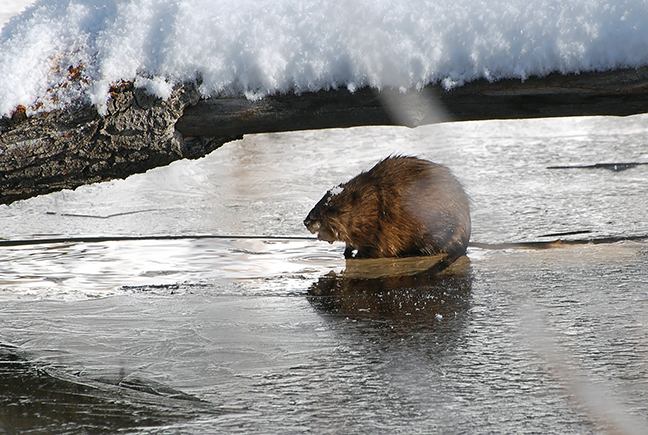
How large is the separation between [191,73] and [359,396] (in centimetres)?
238

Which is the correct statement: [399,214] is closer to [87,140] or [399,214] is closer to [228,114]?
[228,114]

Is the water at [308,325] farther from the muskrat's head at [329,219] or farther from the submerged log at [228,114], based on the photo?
the submerged log at [228,114]

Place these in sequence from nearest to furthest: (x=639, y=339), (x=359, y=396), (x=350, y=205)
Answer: (x=359, y=396), (x=639, y=339), (x=350, y=205)

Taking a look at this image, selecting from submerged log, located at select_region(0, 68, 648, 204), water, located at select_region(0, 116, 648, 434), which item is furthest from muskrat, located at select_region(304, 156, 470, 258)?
submerged log, located at select_region(0, 68, 648, 204)

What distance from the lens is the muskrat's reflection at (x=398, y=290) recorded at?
12.5 feet

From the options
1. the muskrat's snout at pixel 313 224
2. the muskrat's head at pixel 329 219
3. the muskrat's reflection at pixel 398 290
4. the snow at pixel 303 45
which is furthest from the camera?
the muskrat's snout at pixel 313 224

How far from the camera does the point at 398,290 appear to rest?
4.35m

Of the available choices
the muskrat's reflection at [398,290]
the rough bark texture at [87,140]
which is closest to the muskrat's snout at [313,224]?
Answer: the muskrat's reflection at [398,290]

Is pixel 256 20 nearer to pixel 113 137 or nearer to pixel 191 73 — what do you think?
pixel 191 73

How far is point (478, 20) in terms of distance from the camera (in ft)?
13.5

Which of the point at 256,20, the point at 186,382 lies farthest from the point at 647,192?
the point at 186,382

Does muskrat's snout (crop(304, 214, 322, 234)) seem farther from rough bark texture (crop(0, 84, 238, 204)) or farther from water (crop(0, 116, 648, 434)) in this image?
rough bark texture (crop(0, 84, 238, 204))

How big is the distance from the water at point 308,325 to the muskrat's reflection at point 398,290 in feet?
0.07

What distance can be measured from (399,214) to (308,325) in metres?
1.89
